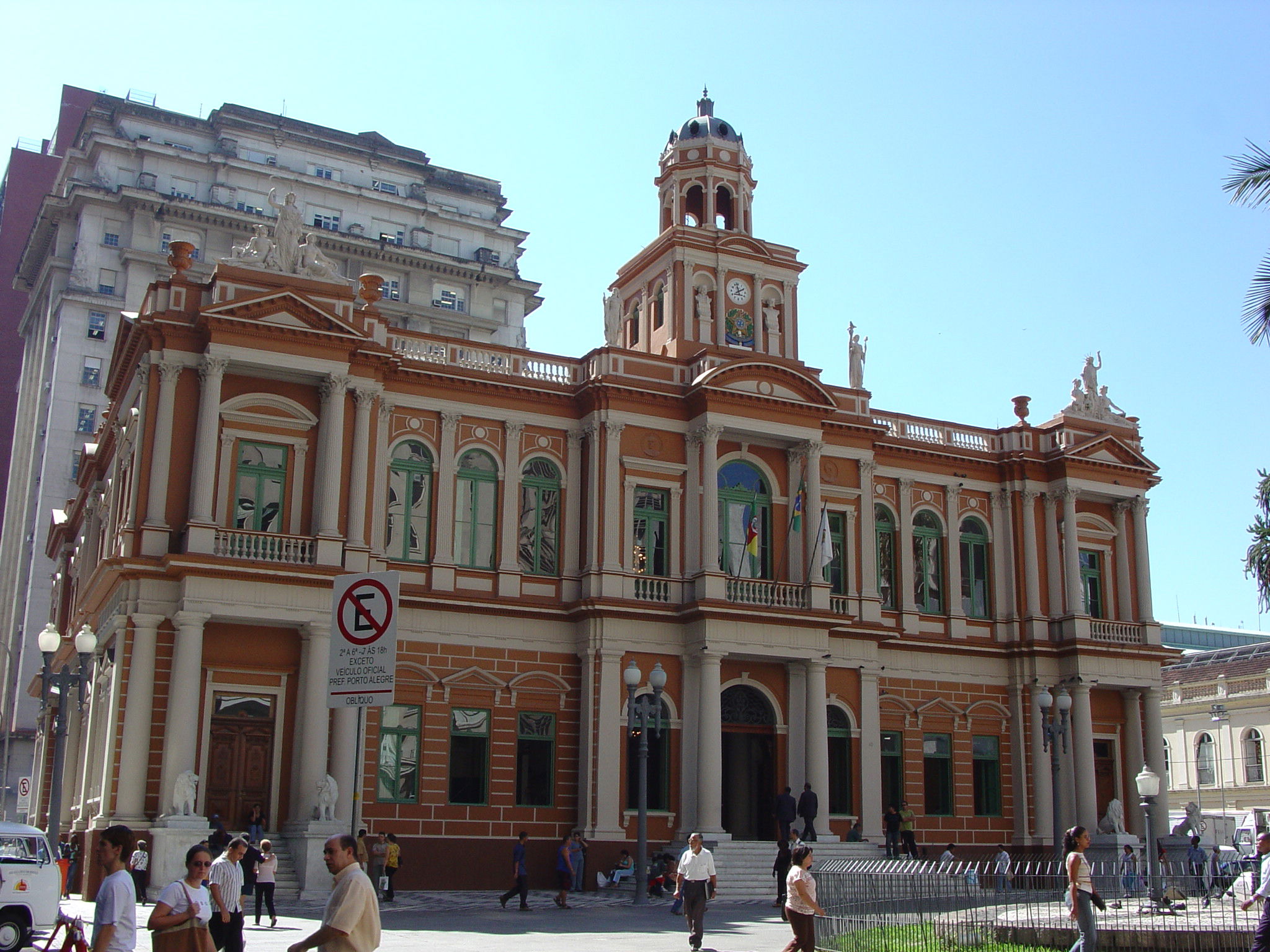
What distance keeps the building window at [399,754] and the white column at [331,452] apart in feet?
15.7

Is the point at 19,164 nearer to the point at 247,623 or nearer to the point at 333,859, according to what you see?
the point at 247,623

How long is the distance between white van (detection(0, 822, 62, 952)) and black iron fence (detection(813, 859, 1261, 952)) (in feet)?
35.4

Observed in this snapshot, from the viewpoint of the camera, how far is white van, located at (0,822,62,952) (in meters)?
18.6

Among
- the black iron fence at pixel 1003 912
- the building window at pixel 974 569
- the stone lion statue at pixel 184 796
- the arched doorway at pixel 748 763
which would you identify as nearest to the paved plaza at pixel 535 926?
the black iron fence at pixel 1003 912

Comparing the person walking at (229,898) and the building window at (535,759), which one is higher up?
the building window at (535,759)

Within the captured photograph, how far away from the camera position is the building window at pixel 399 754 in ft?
106

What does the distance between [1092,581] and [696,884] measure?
1028 inches

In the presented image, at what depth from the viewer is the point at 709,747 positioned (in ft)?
110

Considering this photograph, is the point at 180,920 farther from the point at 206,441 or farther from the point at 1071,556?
the point at 1071,556

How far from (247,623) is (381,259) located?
36082 mm

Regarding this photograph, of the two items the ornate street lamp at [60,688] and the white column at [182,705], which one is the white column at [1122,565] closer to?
the white column at [182,705]

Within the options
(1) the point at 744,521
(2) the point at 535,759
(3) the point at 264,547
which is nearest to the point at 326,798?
(3) the point at 264,547

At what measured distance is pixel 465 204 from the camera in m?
69.2

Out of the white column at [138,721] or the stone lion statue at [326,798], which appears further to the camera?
the stone lion statue at [326,798]
